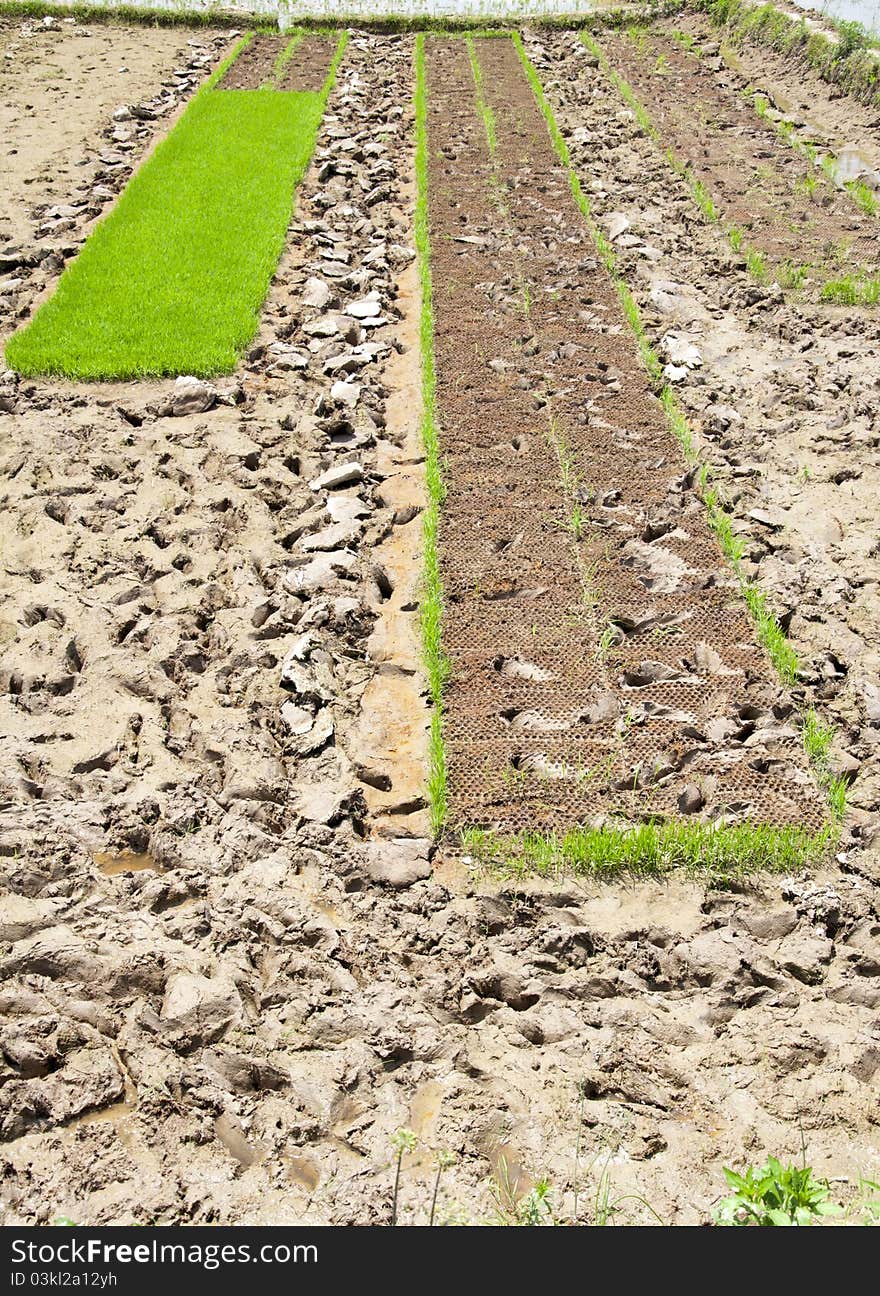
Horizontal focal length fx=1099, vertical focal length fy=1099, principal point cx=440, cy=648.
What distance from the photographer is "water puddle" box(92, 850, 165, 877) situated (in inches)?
177

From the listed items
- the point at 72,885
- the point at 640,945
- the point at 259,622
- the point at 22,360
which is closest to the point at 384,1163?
the point at 640,945

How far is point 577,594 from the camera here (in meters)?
6.17

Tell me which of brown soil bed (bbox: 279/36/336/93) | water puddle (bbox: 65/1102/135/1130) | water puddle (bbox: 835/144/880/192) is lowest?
water puddle (bbox: 65/1102/135/1130)

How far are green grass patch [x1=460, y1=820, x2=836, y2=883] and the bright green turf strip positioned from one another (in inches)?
205

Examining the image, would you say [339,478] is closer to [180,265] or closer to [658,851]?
[658,851]

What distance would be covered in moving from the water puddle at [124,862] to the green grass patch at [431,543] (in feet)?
3.96

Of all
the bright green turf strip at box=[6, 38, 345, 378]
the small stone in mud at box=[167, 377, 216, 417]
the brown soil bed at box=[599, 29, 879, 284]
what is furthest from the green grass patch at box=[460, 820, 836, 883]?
the brown soil bed at box=[599, 29, 879, 284]

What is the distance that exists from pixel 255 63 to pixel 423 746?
52.3 ft

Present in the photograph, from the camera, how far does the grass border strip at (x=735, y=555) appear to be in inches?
197

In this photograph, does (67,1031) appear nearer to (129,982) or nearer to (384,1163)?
(129,982)

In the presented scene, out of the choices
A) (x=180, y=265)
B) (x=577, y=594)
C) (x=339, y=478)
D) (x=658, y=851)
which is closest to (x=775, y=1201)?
(x=658, y=851)

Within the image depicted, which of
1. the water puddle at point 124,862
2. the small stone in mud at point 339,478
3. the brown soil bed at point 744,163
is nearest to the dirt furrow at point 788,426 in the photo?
the brown soil bed at point 744,163

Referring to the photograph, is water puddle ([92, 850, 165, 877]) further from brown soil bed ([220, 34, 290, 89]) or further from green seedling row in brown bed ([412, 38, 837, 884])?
brown soil bed ([220, 34, 290, 89])

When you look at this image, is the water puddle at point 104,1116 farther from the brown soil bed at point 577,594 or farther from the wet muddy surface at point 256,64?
the wet muddy surface at point 256,64
